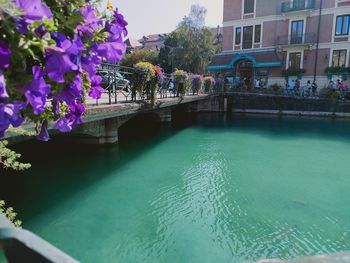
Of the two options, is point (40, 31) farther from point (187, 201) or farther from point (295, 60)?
point (295, 60)

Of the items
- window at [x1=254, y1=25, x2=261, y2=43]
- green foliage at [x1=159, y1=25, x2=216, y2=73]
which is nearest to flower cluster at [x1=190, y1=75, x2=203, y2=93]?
window at [x1=254, y1=25, x2=261, y2=43]

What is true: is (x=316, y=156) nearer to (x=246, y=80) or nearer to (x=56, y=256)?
(x=56, y=256)

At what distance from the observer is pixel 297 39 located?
984 inches

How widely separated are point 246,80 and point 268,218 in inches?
950

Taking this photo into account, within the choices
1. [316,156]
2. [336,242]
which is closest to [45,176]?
[336,242]

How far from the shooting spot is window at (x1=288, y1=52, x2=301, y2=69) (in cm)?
2534

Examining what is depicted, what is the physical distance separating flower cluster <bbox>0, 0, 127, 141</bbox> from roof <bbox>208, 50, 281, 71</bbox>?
2607cm

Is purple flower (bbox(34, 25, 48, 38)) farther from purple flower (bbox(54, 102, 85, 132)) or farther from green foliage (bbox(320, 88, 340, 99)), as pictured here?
green foliage (bbox(320, 88, 340, 99))

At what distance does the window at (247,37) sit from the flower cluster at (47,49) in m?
28.3

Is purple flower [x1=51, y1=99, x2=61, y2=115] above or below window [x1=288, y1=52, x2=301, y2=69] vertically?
below

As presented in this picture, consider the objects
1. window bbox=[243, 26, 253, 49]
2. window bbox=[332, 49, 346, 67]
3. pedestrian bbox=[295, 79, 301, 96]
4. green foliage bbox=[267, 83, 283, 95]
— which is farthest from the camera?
window bbox=[243, 26, 253, 49]

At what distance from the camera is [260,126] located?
18.2 m

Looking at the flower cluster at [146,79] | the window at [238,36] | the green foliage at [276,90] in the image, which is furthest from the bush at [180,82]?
the window at [238,36]

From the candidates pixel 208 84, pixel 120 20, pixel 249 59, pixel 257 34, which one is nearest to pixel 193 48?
pixel 257 34
